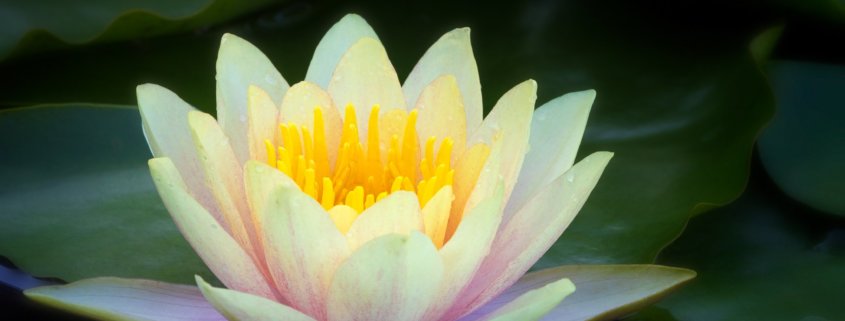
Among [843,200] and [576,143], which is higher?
[576,143]

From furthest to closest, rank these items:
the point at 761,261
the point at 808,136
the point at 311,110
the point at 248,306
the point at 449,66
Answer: the point at 808,136 → the point at 761,261 → the point at 449,66 → the point at 311,110 → the point at 248,306

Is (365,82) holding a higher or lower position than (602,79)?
lower

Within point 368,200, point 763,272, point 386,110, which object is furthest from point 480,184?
point 763,272

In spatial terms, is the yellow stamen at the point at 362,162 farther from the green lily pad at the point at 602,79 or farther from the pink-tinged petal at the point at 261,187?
the green lily pad at the point at 602,79

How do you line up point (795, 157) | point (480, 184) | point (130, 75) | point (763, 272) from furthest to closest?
point (130, 75) < point (795, 157) < point (763, 272) < point (480, 184)

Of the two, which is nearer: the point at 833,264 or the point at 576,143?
the point at 576,143

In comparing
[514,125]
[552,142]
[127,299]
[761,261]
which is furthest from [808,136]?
[127,299]

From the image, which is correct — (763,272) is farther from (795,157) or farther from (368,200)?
(368,200)

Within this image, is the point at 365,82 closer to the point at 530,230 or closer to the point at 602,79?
the point at 530,230
